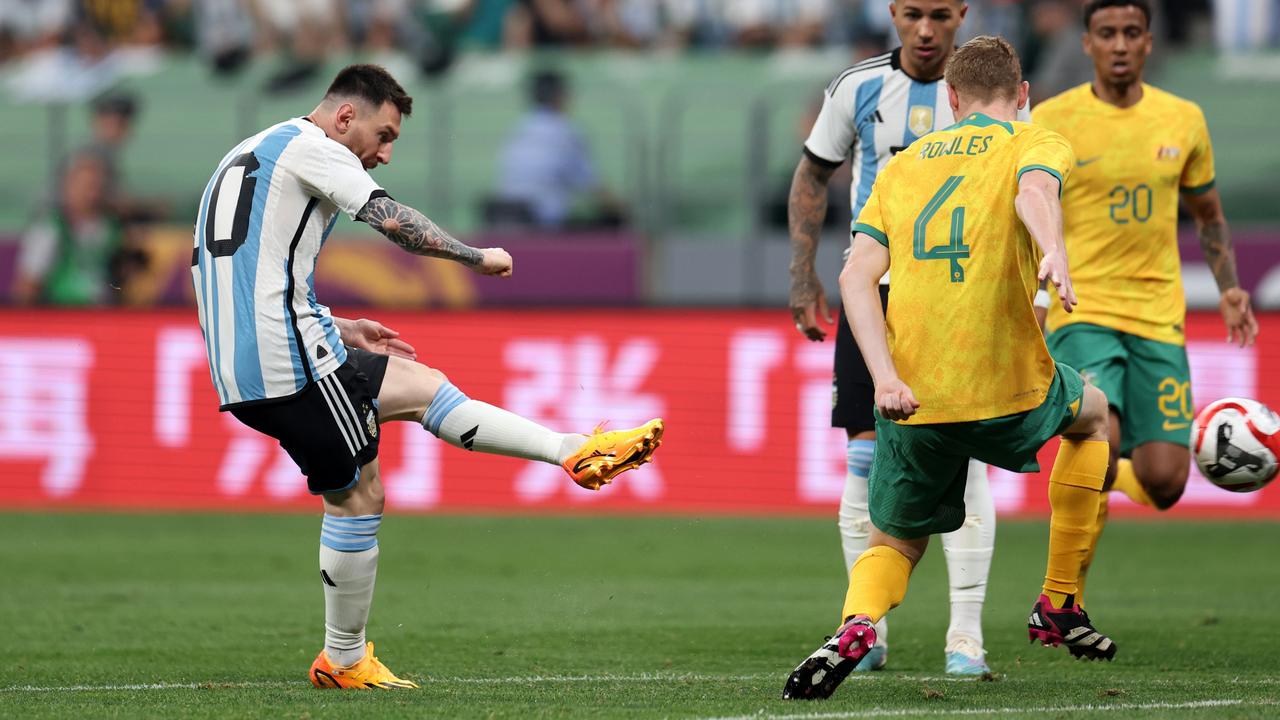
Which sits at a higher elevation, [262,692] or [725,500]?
[262,692]

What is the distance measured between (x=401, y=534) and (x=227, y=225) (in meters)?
6.59

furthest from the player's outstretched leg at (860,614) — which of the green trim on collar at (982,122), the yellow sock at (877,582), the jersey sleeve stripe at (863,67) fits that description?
the jersey sleeve stripe at (863,67)

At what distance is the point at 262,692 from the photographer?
568 cm

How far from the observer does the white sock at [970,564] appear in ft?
21.1

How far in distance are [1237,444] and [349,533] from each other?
3.51 metres

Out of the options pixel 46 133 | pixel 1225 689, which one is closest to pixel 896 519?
pixel 1225 689

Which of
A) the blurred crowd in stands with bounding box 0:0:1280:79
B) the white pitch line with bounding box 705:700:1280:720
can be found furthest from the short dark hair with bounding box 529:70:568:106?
the white pitch line with bounding box 705:700:1280:720

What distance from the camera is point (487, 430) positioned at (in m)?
5.87

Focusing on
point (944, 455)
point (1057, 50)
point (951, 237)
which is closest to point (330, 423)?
point (944, 455)

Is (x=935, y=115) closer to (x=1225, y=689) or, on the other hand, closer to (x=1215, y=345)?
(x=1225, y=689)

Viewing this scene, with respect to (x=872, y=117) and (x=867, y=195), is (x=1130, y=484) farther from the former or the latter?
(x=872, y=117)

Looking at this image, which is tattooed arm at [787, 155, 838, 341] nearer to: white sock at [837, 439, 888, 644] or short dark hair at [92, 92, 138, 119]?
white sock at [837, 439, 888, 644]

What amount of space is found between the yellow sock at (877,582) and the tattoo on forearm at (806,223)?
1.57 m

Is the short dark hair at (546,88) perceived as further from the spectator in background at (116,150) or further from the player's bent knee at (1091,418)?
the player's bent knee at (1091,418)
